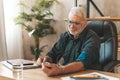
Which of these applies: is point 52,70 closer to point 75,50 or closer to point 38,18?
point 75,50

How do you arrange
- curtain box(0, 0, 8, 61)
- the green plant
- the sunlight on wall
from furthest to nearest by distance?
the sunlight on wall < the green plant < curtain box(0, 0, 8, 61)

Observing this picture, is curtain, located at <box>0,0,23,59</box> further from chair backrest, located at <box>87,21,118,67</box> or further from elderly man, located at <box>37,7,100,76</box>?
chair backrest, located at <box>87,21,118,67</box>

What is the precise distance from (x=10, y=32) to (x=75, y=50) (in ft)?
7.46

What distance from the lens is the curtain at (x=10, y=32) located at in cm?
407

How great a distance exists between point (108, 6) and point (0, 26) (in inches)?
68.7

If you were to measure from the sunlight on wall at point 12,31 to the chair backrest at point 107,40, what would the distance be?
6.86 feet

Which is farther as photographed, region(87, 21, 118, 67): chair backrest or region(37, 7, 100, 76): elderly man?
region(87, 21, 118, 67): chair backrest

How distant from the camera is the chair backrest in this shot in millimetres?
2426

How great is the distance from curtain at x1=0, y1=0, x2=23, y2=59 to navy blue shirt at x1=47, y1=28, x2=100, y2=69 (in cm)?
184

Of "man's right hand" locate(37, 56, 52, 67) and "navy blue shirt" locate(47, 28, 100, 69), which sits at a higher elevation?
"navy blue shirt" locate(47, 28, 100, 69)

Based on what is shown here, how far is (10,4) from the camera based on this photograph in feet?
13.9

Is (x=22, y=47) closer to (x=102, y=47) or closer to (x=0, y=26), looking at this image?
(x=0, y=26)

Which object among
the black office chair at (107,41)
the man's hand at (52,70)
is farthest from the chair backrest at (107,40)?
the man's hand at (52,70)

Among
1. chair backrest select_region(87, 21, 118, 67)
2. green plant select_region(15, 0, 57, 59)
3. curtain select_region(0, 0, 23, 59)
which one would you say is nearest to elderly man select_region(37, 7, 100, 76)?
chair backrest select_region(87, 21, 118, 67)
